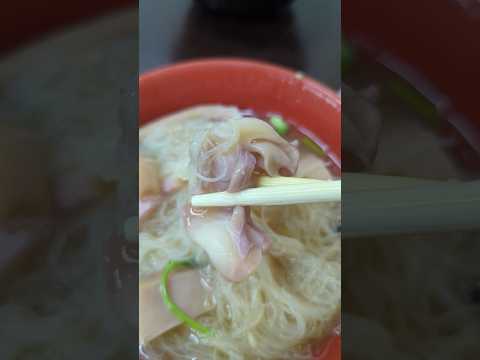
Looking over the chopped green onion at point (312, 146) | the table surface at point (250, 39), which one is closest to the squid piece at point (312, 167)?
the chopped green onion at point (312, 146)

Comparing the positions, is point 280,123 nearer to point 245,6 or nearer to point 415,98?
point 245,6

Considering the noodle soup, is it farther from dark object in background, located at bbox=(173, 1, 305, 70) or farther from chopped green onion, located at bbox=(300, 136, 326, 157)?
dark object in background, located at bbox=(173, 1, 305, 70)

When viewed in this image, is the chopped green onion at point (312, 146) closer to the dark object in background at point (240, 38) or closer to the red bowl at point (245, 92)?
the red bowl at point (245, 92)

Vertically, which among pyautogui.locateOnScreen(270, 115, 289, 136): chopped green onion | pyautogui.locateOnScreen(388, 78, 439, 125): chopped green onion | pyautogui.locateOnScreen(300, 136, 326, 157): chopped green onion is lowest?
pyautogui.locateOnScreen(388, 78, 439, 125): chopped green onion

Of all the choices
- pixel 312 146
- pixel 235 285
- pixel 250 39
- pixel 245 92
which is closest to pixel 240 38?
pixel 250 39

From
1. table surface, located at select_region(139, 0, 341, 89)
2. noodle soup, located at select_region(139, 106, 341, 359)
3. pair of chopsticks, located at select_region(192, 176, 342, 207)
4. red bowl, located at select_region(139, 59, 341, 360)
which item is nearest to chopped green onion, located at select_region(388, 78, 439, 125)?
pair of chopsticks, located at select_region(192, 176, 342, 207)

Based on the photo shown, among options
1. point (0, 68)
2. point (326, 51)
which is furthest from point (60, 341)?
point (326, 51)

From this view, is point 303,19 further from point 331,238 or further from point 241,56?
point 331,238
